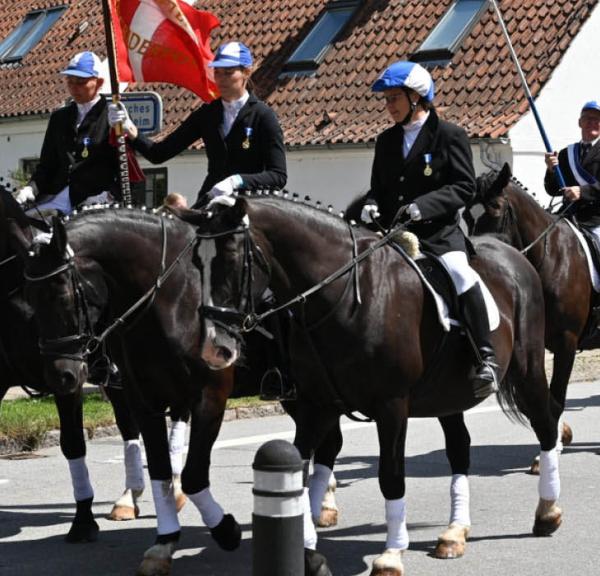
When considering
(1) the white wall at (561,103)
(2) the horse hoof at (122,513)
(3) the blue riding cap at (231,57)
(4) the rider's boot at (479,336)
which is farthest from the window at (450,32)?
(4) the rider's boot at (479,336)

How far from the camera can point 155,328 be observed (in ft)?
24.4

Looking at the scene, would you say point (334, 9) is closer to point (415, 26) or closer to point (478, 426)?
point (415, 26)

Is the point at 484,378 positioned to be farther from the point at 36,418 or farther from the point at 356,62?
the point at 356,62

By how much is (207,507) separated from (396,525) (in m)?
1.04

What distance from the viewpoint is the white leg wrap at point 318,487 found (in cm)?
784

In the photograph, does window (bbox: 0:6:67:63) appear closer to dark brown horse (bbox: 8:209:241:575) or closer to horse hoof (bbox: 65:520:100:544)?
horse hoof (bbox: 65:520:100:544)

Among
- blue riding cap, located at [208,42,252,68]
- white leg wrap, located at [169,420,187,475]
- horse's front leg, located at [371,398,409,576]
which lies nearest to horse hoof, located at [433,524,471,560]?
horse's front leg, located at [371,398,409,576]

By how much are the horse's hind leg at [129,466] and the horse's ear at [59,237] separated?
2379 millimetres

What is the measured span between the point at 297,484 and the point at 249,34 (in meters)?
23.2

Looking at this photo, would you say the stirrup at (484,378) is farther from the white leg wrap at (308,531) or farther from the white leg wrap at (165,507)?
the white leg wrap at (165,507)

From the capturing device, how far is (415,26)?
25188mm

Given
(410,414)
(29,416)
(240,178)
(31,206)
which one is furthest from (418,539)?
(29,416)

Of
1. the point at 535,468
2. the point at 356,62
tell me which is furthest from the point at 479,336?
the point at 356,62

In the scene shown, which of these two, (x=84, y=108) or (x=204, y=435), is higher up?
(x=84, y=108)
